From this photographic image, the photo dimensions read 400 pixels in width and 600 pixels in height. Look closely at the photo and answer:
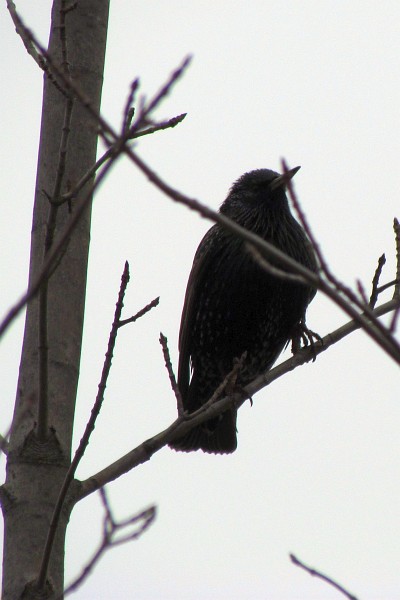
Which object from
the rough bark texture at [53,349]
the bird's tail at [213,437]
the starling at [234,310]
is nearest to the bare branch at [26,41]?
the rough bark texture at [53,349]

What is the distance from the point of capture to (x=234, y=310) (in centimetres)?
503

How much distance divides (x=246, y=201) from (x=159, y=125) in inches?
128

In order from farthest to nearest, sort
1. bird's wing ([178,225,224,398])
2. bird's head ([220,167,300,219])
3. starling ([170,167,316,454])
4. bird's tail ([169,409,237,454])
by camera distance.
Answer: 1. bird's head ([220,167,300,219])
2. bird's tail ([169,409,237,454])
3. bird's wing ([178,225,224,398])
4. starling ([170,167,316,454])

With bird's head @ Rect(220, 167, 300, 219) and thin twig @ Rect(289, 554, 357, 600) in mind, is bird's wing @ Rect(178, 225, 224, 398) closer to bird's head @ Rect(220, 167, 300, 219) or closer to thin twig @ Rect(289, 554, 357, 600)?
bird's head @ Rect(220, 167, 300, 219)

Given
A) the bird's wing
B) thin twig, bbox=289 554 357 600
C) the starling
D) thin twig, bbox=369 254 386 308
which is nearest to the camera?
thin twig, bbox=289 554 357 600

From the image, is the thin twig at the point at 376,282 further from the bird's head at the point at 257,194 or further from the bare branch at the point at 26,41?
the bird's head at the point at 257,194

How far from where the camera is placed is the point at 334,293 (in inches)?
54.0

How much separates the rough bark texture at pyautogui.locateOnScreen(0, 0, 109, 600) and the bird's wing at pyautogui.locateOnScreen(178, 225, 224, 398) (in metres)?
1.88

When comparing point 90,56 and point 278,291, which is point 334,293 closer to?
point 90,56

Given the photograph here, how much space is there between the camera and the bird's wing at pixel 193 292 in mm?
A: 5191

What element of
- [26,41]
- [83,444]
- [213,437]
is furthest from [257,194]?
[83,444]

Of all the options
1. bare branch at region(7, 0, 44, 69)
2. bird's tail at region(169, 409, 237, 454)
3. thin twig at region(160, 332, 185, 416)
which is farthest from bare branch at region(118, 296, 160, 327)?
bird's tail at region(169, 409, 237, 454)

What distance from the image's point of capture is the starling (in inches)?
195

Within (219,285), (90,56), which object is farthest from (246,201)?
(90,56)
